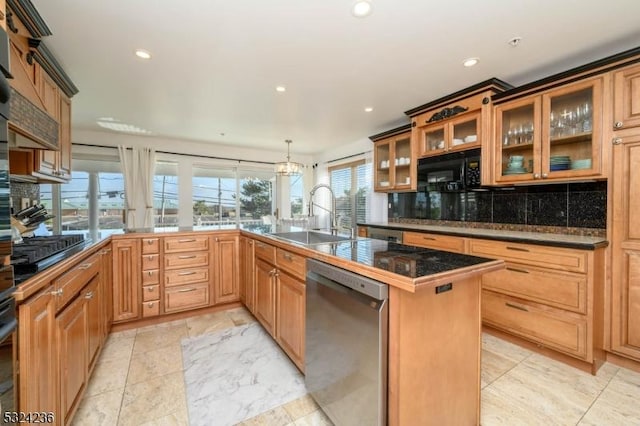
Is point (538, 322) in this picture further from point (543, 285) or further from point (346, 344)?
point (346, 344)

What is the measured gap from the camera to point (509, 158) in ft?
8.88

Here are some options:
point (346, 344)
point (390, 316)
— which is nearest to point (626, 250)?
point (390, 316)

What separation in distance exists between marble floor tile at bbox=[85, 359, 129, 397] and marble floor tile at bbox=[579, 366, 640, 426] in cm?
279

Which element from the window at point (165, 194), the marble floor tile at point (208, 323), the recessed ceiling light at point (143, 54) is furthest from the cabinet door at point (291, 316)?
the window at point (165, 194)

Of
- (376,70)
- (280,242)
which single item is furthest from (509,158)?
(280,242)

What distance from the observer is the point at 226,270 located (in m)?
3.06

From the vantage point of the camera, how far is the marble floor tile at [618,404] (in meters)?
1.50

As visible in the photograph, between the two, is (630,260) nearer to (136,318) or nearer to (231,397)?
(231,397)

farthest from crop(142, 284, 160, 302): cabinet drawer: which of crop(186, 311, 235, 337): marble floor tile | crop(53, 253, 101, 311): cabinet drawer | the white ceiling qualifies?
the white ceiling

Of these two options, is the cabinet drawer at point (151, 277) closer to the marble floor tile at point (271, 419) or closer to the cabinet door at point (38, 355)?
the cabinet door at point (38, 355)

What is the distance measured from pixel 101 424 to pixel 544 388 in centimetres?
266

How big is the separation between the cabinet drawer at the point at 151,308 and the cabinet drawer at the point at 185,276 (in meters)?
0.20

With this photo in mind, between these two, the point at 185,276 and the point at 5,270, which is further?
the point at 185,276

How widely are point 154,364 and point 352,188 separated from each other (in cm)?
422
